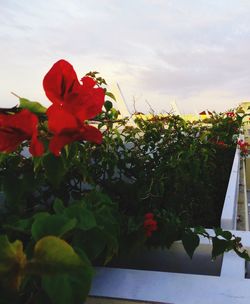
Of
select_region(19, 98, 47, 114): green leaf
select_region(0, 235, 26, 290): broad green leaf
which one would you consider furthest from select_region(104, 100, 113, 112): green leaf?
select_region(0, 235, 26, 290): broad green leaf

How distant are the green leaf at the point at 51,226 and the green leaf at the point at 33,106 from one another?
0.80ft

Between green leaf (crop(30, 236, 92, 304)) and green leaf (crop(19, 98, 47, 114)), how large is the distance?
1.15 feet

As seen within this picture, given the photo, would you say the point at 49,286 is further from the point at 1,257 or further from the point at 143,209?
the point at 143,209

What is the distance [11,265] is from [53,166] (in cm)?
30

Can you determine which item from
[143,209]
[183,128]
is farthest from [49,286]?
[183,128]

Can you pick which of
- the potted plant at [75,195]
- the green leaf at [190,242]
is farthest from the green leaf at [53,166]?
the green leaf at [190,242]

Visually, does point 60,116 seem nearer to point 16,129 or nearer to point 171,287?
point 16,129

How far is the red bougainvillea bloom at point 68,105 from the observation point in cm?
62

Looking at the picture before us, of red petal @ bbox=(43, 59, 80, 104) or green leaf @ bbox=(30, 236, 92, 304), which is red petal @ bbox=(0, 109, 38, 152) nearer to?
red petal @ bbox=(43, 59, 80, 104)

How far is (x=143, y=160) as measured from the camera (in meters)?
2.03

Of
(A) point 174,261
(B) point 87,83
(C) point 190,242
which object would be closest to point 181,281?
(C) point 190,242

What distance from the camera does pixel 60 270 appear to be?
478 mm

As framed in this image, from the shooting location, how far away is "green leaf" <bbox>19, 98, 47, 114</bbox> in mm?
784

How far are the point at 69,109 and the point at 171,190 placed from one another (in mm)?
1422
